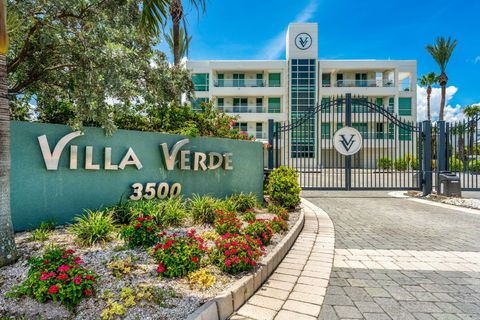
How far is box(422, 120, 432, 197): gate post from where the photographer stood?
12.2 metres

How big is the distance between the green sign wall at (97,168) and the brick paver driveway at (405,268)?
3877 millimetres

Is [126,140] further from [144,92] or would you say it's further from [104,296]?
[104,296]

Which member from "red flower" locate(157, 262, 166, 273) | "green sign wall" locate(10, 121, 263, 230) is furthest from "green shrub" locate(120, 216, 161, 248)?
"green sign wall" locate(10, 121, 263, 230)

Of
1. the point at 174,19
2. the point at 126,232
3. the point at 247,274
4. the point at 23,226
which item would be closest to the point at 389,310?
the point at 247,274

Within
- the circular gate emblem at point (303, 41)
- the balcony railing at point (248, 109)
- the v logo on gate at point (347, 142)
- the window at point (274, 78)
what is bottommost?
the v logo on gate at point (347, 142)

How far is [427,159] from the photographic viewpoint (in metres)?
12.2

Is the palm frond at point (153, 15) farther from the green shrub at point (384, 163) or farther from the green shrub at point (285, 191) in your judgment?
the green shrub at point (384, 163)

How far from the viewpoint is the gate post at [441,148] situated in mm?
11742

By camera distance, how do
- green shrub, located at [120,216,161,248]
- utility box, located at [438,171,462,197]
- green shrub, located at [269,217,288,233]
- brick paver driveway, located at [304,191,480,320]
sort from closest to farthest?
1. brick paver driveway, located at [304,191,480,320]
2. green shrub, located at [120,216,161,248]
3. green shrub, located at [269,217,288,233]
4. utility box, located at [438,171,462,197]

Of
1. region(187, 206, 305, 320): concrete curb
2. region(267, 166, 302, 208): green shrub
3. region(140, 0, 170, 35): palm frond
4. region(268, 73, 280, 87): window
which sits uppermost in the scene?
region(268, 73, 280, 87): window

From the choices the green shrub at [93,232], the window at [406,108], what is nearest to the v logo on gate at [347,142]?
the green shrub at [93,232]

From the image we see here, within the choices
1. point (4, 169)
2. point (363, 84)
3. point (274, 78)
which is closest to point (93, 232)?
point (4, 169)

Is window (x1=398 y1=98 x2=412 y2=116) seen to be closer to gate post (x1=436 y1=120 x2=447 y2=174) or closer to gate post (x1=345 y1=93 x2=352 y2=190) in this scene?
gate post (x1=436 y1=120 x2=447 y2=174)

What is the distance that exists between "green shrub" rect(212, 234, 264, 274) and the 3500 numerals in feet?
9.38
